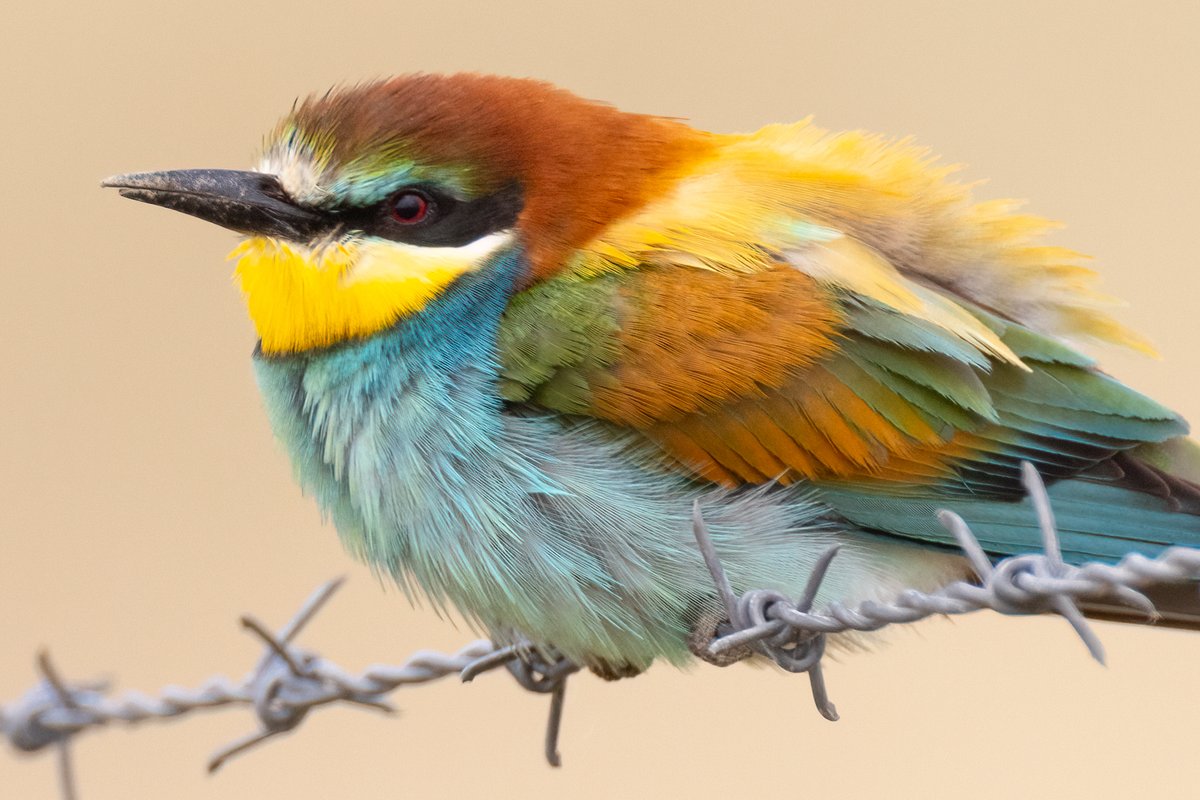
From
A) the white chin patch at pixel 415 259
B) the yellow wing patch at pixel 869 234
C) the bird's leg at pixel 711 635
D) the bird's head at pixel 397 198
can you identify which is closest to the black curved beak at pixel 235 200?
the bird's head at pixel 397 198

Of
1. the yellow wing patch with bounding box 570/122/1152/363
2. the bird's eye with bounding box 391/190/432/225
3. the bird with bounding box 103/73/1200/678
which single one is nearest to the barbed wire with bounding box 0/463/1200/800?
the bird with bounding box 103/73/1200/678

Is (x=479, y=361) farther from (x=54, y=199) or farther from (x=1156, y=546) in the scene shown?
(x=54, y=199)

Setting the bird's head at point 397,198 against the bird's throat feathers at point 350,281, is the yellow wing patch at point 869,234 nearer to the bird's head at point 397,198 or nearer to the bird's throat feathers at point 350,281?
the bird's head at point 397,198

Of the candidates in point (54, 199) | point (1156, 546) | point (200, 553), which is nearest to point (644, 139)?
point (1156, 546)

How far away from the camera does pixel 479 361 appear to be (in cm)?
248

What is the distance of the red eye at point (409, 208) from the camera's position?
2.61 meters

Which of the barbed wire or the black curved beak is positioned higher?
the black curved beak

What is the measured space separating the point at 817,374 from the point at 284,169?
98cm

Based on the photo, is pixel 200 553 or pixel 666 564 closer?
pixel 666 564

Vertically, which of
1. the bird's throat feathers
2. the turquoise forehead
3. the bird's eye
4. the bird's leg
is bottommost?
the bird's leg

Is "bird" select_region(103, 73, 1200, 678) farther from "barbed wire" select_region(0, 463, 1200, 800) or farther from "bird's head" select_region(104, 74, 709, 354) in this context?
"barbed wire" select_region(0, 463, 1200, 800)

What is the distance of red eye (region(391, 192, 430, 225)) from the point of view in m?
2.61

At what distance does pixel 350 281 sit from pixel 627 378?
52 cm

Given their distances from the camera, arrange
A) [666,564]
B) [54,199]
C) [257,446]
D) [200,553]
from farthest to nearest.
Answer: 1. [54,199]
2. [257,446]
3. [200,553]
4. [666,564]
